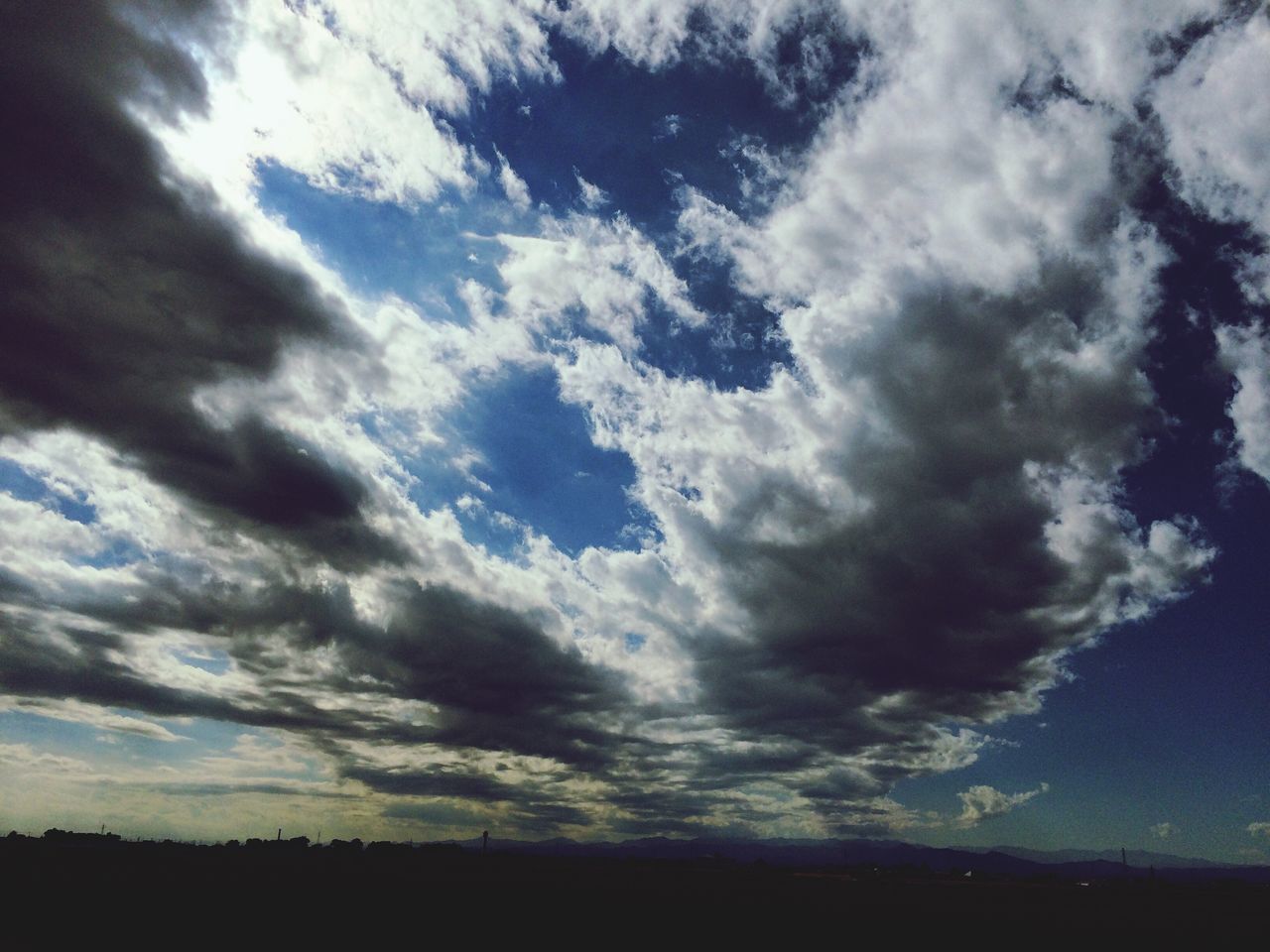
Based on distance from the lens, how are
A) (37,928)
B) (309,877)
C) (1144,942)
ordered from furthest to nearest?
(309,877) < (1144,942) < (37,928)

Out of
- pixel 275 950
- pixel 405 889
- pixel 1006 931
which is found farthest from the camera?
pixel 405 889

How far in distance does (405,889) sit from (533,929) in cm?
3131

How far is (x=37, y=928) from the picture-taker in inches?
1342

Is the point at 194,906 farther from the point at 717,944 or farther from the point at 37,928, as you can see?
the point at 717,944

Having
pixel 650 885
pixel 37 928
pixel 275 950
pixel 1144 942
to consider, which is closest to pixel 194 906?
pixel 37 928

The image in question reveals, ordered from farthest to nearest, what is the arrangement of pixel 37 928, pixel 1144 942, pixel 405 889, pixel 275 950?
pixel 405 889, pixel 1144 942, pixel 37 928, pixel 275 950

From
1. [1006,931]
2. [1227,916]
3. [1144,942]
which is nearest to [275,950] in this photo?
[1006,931]

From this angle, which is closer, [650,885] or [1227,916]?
[1227,916]

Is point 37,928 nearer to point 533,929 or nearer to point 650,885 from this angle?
point 533,929

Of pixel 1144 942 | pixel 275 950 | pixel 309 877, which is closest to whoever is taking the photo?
pixel 275 950

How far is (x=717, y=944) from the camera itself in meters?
36.2

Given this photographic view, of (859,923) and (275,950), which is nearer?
(275,950)

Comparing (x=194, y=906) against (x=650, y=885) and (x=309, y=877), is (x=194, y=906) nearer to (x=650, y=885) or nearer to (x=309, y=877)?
(x=309, y=877)

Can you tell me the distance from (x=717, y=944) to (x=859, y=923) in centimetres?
1728
